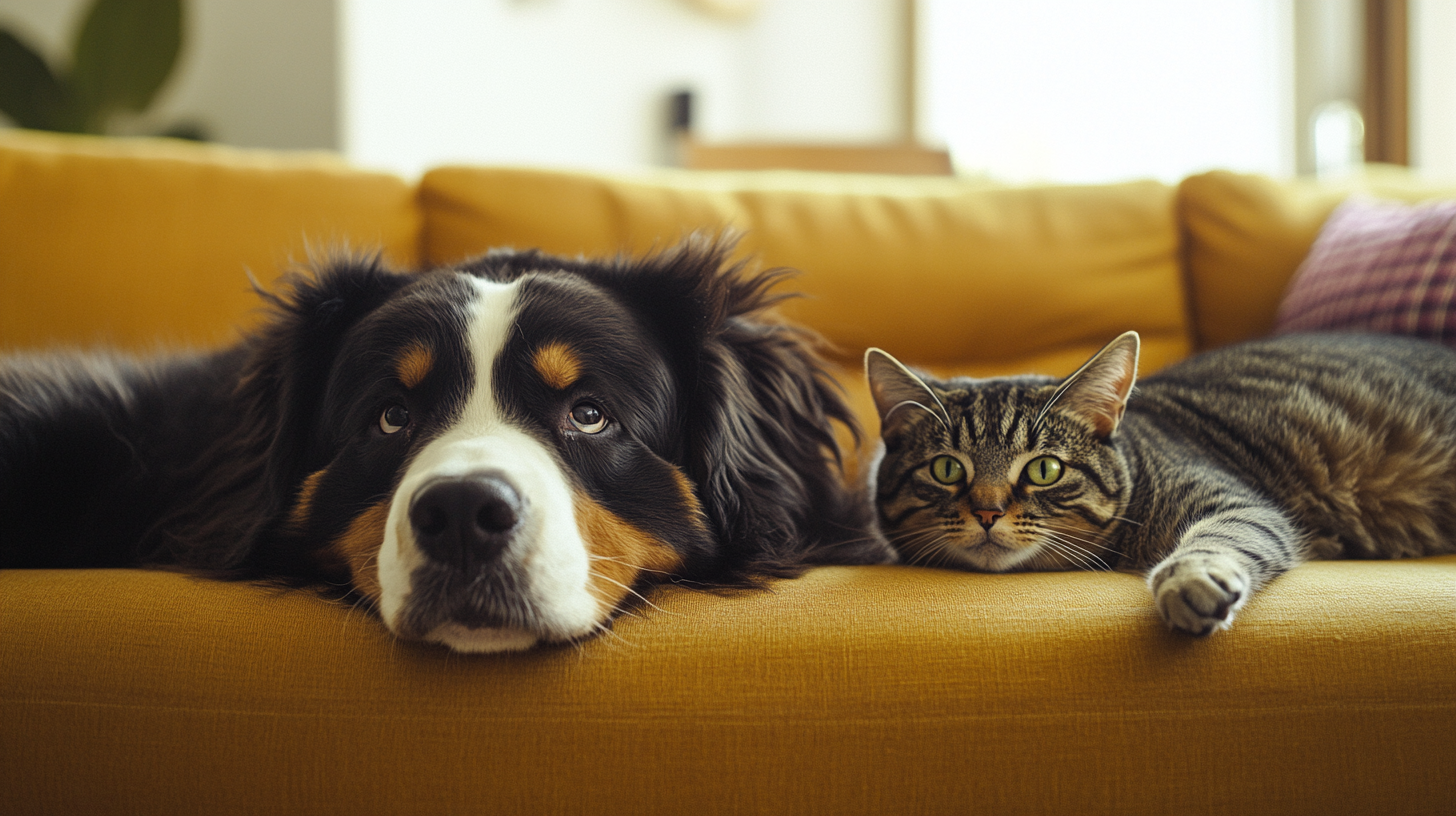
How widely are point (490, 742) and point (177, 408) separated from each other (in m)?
1.06

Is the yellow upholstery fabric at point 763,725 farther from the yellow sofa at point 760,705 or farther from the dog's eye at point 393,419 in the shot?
the dog's eye at point 393,419

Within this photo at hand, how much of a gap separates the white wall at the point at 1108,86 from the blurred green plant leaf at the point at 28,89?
4503 mm

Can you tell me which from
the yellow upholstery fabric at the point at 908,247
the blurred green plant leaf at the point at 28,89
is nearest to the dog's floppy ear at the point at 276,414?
the yellow upholstery fabric at the point at 908,247

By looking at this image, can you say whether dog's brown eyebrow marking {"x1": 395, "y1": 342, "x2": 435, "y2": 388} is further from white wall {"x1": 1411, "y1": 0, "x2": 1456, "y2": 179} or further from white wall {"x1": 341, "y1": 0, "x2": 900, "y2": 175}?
white wall {"x1": 1411, "y1": 0, "x2": 1456, "y2": 179}

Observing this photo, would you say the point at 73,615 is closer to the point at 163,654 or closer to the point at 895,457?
the point at 163,654

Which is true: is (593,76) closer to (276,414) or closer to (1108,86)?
(1108,86)

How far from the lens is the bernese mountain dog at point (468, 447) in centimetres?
107

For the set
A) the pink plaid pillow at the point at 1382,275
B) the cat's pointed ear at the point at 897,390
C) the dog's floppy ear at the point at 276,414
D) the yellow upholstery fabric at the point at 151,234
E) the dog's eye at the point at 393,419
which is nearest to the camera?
the dog's eye at the point at 393,419

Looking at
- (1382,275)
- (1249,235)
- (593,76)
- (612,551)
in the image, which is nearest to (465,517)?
(612,551)

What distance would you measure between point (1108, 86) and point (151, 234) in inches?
198

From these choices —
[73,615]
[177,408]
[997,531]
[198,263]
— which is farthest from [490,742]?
[198,263]

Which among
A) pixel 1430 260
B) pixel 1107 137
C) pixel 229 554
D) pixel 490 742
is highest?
pixel 1107 137

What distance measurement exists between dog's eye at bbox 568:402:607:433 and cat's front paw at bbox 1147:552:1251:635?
30.1 inches

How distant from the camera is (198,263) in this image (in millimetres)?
2152
